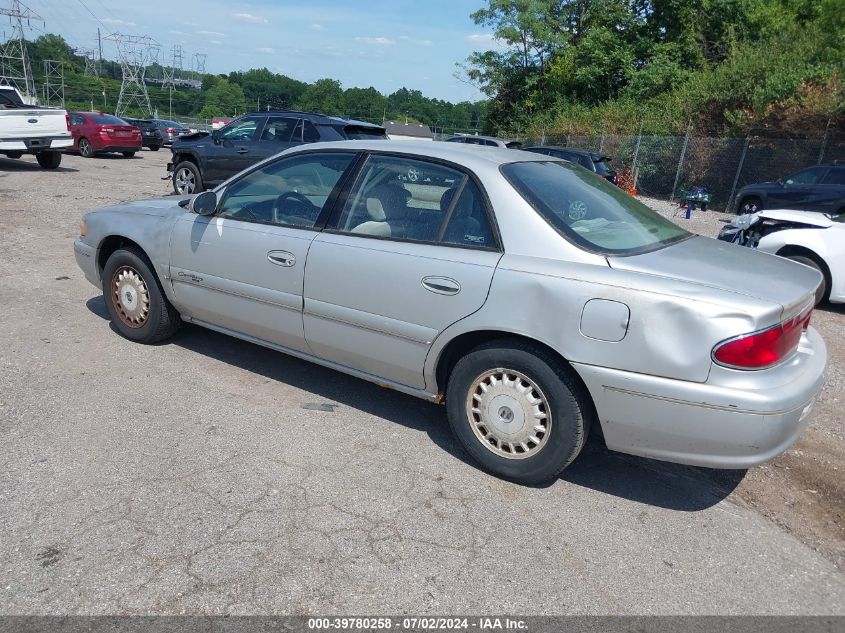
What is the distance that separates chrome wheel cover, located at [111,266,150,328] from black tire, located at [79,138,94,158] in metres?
19.2

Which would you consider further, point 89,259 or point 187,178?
point 187,178

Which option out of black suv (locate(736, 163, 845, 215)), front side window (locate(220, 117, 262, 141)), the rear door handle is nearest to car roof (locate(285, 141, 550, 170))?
the rear door handle

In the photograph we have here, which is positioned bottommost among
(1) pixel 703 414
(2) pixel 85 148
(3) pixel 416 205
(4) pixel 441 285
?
(2) pixel 85 148

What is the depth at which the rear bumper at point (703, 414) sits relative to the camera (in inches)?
118

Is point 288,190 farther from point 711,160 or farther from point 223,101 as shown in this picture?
point 223,101

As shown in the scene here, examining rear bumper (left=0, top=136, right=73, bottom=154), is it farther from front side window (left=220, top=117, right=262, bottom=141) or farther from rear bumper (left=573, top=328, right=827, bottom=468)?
rear bumper (left=573, top=328, right=827, bottom=468)

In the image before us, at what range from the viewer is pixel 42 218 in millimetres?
10328

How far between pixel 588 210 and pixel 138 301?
340cm

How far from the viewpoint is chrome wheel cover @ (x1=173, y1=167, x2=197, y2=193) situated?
13031 millimetres

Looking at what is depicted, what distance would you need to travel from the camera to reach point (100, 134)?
21703mm

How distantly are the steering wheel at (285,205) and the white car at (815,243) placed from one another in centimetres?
576

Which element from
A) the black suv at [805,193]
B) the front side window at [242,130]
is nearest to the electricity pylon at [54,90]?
the front side window at [242,130]

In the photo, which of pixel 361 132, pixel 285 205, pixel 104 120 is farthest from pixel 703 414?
pixel 104 120

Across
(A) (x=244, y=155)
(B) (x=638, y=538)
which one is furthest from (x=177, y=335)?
(A) (x=244, y=155)
